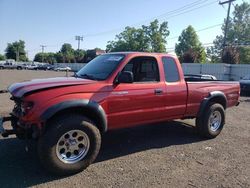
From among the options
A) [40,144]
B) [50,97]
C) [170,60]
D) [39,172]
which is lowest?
[39,172]

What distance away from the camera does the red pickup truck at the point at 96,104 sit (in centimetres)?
455

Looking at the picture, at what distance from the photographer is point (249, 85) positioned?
741 inches

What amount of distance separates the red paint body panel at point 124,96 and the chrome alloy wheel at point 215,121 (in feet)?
1.93

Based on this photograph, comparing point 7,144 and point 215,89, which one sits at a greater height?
point 215,89

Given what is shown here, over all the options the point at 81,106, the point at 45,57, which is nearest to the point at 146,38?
the point at 45,57

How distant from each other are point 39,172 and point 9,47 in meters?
136

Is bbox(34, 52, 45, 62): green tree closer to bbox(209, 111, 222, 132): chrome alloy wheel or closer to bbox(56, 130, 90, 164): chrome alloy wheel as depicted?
bbox(209, 111, 222, 132): chrome alloy wheel

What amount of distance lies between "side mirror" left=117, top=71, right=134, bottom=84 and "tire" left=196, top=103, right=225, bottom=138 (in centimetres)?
257

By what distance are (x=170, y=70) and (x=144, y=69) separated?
0.70 m

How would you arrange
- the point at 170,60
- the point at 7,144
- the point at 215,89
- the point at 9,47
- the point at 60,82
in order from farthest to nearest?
the point at 9,47 < the point at 215,89 < the point at 170,60 < the point at 7,144 < the point at 60,82

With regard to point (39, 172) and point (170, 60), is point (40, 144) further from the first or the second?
point (170, 60)

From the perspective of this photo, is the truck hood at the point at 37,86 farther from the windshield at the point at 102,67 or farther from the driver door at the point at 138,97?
Result: the driver door at the point at 138,97

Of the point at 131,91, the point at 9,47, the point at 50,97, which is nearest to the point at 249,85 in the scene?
the point at 131,91

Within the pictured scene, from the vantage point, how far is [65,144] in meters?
4.79
